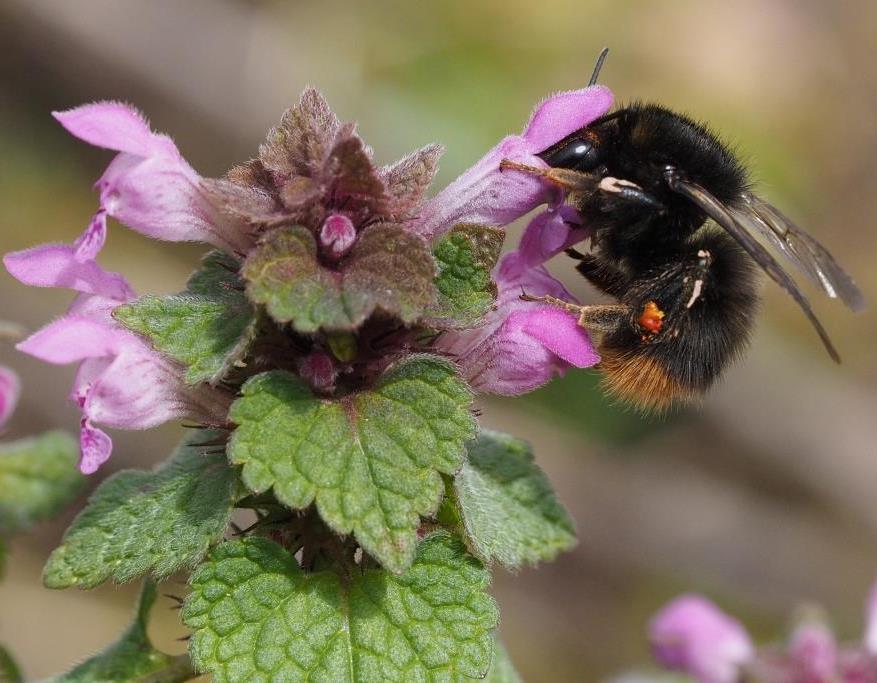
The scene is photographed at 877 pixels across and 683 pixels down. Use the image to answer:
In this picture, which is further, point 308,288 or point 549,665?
point 549,665

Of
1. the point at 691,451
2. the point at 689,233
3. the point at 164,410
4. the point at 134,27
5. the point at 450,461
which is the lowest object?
the point at 450,461

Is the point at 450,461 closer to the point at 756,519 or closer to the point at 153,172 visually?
the point at 153,172

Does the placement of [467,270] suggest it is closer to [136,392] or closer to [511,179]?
[511,179]

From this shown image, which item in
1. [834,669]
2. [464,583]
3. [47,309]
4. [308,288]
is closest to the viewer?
[308,288]

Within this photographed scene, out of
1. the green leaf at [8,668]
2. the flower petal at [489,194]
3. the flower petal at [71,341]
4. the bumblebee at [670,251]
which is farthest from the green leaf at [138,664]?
the bumblebee at [670,251]

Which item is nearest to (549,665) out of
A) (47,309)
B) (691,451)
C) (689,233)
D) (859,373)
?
(691,451)

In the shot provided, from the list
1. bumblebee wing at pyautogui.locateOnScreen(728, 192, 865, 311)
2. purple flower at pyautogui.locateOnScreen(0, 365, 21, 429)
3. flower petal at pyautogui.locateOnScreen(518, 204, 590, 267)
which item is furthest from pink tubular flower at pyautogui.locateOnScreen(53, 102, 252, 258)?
bumblebee wing at pyautogui.locateOnScreen(728, 192, 865, 311)
